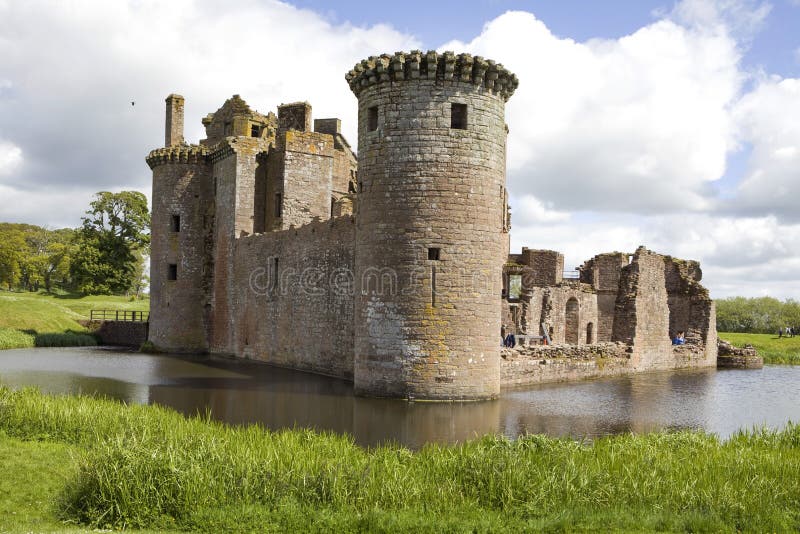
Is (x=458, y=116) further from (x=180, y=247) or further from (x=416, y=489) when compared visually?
(x=180, y=247)

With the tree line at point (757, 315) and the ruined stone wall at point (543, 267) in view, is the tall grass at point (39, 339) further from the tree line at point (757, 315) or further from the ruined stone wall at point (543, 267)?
the tree line at point (757, 315)

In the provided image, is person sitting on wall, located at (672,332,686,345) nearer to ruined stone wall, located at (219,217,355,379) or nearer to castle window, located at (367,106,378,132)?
ruined stone wall, located at (219,217,355,379)

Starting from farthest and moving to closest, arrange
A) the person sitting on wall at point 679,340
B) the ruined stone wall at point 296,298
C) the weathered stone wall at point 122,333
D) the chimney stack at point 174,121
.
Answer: the weathered stone wall at point 122,333 < the chimney stack at point 174,121 < the person sitting on wall at point 679,340 < the ruined stone wall at point 296,298

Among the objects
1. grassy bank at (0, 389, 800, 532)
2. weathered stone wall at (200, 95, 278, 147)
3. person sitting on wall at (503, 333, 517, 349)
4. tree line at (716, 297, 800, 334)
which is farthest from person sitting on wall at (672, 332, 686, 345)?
tree line at (716, 297, 800, 334)

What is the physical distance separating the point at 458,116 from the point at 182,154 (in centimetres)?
1851

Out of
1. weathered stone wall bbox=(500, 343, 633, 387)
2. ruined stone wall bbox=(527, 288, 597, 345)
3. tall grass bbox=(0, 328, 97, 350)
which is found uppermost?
ruined stone wall bbox=(527, 288, 597, 345)

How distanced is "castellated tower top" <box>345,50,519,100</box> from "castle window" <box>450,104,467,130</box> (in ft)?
2.16

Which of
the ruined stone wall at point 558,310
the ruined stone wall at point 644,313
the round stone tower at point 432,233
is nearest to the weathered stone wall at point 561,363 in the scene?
the ruined stone wall at point 644,313

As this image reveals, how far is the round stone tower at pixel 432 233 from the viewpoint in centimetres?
1695

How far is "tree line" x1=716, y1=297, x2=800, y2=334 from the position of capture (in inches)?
2576

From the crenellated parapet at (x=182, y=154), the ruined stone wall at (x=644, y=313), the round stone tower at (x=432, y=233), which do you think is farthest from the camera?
the crenellated parapet at (x=182, y=154)

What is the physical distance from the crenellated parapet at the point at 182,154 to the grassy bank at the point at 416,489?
2423 cm

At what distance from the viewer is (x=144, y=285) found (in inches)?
2982

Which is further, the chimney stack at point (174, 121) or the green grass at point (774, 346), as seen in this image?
the green grass at point (774, 346)
